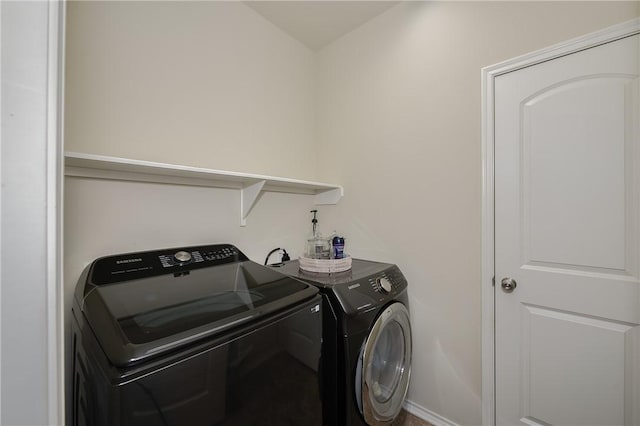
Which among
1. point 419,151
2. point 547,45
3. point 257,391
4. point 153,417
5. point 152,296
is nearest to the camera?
point 153,417

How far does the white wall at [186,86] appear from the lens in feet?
4.06

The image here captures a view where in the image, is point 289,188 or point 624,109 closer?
point 624,109

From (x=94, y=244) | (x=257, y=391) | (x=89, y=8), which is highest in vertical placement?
(x=89, y=8)

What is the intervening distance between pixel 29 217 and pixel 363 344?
1.30 m

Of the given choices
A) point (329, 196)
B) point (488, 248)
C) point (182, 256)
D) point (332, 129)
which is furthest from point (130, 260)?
point (488, 248)

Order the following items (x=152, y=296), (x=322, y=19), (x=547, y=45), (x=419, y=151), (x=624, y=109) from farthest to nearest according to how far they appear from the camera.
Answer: (x=322, y=19) < (x=419, y=151) < (x=547, y=45) < (x=624, y=109) < (x=152, y=296)

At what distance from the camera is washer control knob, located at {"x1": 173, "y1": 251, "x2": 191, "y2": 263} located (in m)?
1.35

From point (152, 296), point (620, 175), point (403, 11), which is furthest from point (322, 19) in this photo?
point (152, 296)

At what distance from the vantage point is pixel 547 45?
4.34 ft

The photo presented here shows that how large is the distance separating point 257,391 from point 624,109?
1912 millimetres

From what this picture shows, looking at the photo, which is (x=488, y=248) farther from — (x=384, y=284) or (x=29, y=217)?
(x=29, y=217)

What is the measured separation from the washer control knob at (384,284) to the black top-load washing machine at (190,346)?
509 millimetres

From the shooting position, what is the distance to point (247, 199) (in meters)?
1.77

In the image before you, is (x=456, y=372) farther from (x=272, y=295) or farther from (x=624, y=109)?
(x=624, y=109)
